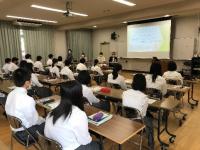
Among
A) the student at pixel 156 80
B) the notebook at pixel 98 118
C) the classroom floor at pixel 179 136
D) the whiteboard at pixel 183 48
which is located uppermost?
the whiteboard at pixel 183 48

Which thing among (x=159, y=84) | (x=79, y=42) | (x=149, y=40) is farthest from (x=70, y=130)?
(x=79, y=42)

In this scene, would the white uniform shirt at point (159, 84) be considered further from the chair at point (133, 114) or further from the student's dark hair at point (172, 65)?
the chair at point (133, 114)

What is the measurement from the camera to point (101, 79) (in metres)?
6.49

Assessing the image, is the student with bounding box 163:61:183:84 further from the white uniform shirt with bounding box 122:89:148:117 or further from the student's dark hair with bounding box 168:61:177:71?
the white uniform shirt with bounding box 122:89:148:117

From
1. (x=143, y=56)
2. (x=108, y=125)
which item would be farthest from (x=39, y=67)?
(x=108, y=125)

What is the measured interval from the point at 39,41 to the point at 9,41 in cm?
159

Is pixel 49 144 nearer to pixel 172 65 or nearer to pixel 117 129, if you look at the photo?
pixel 117 129

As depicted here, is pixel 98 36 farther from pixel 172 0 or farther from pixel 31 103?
pixel 31 103

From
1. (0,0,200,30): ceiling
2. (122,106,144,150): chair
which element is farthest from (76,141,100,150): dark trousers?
(0,0,200,30): ceiling

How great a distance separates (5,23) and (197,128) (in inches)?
363

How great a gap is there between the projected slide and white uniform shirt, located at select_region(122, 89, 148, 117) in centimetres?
681

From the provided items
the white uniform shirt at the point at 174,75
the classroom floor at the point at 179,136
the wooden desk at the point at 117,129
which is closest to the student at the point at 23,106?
the wooden desk at the point at 117,129

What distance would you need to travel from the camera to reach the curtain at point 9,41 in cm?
847

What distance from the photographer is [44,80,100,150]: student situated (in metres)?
1.43
